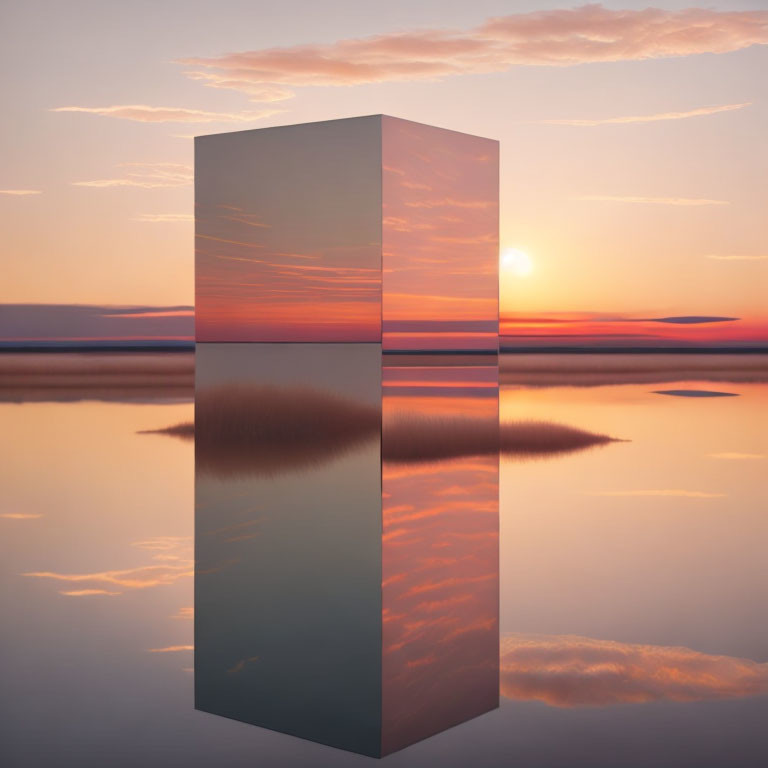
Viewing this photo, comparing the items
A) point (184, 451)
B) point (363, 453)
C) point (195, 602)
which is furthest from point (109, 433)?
point (195, 602)

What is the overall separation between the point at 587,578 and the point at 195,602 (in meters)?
2.34

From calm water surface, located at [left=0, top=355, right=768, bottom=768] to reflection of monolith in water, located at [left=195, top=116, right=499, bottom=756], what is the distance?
0.32 metres

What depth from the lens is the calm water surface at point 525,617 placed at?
14.1 ft

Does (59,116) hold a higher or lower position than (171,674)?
higher

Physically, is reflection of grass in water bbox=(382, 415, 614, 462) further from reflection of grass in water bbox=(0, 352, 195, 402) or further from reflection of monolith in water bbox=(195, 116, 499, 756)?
reflection of grass in water bbox=(0, 352, 195, 402)

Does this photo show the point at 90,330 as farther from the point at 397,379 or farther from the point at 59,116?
the point at 397,379

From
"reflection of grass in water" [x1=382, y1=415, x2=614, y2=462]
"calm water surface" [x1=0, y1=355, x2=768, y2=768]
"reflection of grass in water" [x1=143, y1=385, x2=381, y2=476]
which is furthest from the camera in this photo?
"reflection of grass in water" [x1=382, y1=415, x2=614, y2=462]

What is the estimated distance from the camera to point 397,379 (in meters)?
8.13

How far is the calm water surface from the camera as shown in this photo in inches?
169

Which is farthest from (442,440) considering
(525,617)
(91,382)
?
(91,382)

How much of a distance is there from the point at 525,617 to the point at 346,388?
9.37 ft

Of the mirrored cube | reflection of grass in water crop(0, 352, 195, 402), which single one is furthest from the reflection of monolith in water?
reflection of grass in water crop(0, 352, 195, 402)

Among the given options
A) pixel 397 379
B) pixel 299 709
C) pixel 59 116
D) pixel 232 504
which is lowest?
pixel 299 709

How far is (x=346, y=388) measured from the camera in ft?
27.1
